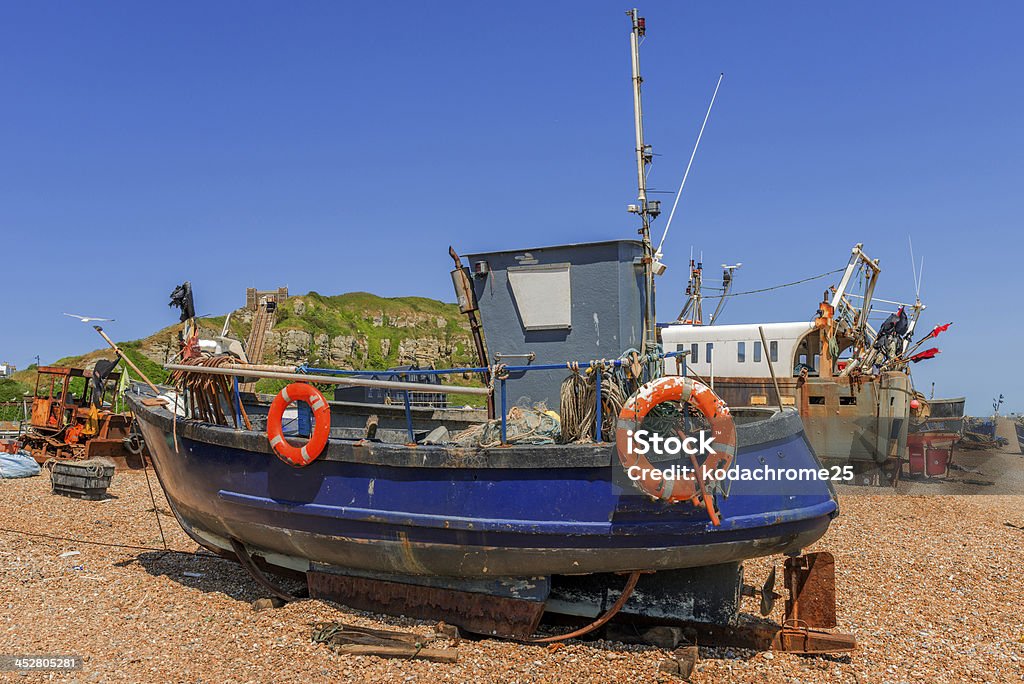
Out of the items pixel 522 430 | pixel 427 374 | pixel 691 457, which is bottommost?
pixel 691 457

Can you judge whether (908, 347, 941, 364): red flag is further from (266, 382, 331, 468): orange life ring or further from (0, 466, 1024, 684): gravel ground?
(266, 382, 331, 468): orange life ring

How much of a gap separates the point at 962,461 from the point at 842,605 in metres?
20.4

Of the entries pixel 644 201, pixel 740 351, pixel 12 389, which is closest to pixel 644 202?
pixel 644 201

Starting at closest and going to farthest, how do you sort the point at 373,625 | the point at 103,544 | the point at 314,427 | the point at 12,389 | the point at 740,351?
the point at 373,625 → the point at 314,427 → the point at 103,544 → the point at 740,351 → the point at 12,389

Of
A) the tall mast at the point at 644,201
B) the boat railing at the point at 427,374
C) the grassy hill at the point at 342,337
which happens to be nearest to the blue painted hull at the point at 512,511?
the boat railing at the point at 427,374

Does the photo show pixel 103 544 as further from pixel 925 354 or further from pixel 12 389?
pixel 12 389

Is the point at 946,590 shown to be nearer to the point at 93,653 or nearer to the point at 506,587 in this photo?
the point at 506,587

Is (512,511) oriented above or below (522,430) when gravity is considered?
below

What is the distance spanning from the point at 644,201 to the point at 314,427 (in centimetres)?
458

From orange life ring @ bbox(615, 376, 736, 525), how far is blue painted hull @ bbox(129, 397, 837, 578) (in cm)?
16

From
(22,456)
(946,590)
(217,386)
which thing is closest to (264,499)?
(217,386)

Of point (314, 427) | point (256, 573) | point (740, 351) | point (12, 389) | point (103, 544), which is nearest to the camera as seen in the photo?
point (314, 427)

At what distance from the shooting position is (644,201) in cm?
873

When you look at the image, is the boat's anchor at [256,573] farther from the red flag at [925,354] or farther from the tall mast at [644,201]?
the red flag at [925,354]
